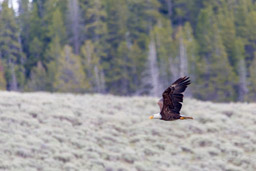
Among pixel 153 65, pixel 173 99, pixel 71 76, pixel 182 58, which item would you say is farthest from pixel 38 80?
pixel 173 99

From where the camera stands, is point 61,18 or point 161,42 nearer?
point 161,42

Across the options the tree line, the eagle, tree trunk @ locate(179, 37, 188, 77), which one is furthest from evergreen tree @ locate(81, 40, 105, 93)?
the eagle

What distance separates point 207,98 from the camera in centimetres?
3506

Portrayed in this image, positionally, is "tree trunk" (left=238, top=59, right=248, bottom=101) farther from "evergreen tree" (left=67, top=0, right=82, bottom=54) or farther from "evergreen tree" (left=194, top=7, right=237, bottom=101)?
"evergreen tree" (left=67, top=0, right=82, bottom=54)

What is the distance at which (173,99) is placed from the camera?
339 inches

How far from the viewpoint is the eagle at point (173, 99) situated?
8391 mm

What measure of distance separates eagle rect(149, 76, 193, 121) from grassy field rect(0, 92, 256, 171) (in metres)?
4.66

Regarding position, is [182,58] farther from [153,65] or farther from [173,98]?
[173,98]

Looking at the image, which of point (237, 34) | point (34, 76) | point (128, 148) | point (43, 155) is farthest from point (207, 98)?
point (43, 155)

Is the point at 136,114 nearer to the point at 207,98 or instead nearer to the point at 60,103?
the point at 60,103

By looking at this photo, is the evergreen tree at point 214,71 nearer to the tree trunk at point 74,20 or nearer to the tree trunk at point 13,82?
the tree trunk at point 74,20

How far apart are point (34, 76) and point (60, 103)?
19.8 metres

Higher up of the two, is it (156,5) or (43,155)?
(156,5)

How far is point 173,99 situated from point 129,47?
31.7 m
